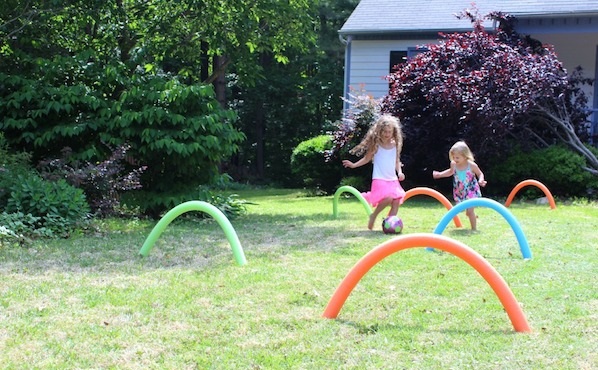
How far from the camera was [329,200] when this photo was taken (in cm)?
1517

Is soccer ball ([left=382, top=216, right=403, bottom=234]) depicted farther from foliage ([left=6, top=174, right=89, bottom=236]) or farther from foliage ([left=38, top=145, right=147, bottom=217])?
foliage ([left=6, top=174, right=89, bottom=236])

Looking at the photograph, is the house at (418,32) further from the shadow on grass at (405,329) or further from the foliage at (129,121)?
the shadow on grass at (405,329)

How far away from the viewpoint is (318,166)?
56.5 ft

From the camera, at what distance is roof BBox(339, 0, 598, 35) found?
1589 cm

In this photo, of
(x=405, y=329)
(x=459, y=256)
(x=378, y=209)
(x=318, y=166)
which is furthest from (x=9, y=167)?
(x=318, y=166)

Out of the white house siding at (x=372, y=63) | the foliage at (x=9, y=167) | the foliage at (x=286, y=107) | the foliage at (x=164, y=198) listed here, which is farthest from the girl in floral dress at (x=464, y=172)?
the foliage at (x=286, y=107)

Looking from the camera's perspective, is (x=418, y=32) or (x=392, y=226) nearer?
(x=392, y=226)

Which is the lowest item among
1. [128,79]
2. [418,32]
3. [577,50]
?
[128,79]

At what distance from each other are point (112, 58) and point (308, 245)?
18.3 ft

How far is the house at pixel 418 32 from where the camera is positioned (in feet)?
50.5

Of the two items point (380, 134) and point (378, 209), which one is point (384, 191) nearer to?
point (378, 209)

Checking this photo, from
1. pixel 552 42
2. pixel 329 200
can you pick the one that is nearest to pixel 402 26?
pixel 552 42

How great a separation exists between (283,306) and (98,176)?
18.3 ft

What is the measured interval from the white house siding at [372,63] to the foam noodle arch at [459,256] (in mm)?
13567
